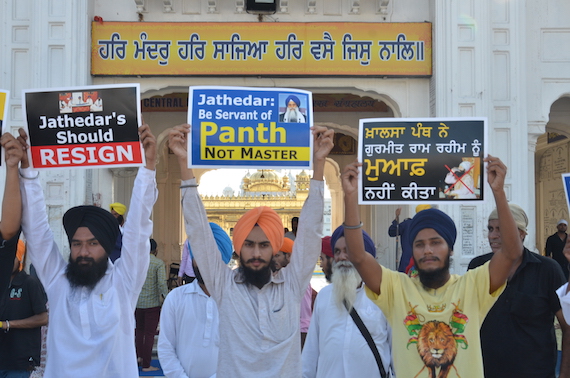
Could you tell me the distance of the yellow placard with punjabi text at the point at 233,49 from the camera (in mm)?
9695

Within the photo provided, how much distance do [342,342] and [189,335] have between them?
2.56 feet

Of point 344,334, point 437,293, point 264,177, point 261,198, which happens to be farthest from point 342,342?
point 264,177

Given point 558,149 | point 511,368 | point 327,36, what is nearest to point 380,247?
point 558,149

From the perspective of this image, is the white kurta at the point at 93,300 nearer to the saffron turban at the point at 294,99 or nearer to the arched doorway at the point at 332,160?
the saffron turban at the point at 294,99

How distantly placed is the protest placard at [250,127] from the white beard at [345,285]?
1.92ft

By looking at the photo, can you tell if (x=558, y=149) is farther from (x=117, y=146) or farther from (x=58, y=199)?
(x=117, y=146)

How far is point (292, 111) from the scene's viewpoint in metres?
3.73

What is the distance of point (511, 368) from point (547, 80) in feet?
23.9

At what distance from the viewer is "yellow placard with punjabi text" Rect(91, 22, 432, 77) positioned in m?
9.70

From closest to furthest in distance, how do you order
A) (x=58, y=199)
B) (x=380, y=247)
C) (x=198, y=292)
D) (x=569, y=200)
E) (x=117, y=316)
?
(x=117, y=316) → (x=569, y=200) → (x=198, y=292) → (x=58, y=199) → (x=380, y=247)

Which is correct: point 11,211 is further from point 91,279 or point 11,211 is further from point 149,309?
point 149,309

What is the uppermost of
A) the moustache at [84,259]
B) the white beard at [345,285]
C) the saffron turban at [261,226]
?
the saffron turban at [261,226]

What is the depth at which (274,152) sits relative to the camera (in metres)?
3.73

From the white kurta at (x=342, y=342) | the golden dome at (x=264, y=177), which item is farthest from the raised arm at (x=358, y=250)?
the golden dome at (x=264, y=177)
